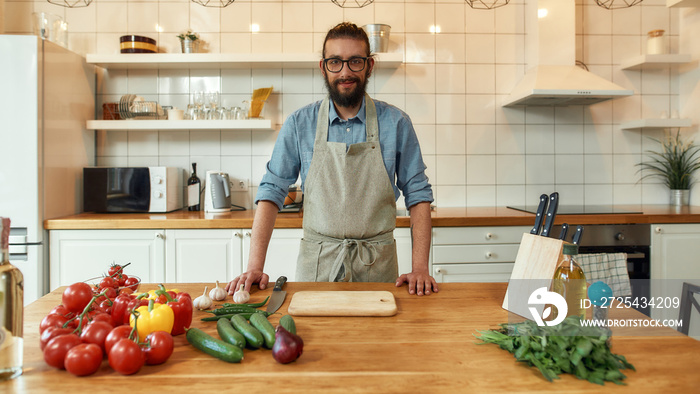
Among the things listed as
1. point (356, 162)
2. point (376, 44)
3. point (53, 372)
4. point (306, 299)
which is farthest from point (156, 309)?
point (376, 44)

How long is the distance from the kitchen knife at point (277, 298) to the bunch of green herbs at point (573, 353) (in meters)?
0.58

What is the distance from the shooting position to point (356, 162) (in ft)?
5.89

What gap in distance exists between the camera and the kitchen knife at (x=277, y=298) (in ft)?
3.85

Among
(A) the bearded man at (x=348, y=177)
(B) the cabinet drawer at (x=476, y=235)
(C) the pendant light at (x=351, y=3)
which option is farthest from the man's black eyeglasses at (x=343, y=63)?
(C) the pendant light at (x=351, y=3)

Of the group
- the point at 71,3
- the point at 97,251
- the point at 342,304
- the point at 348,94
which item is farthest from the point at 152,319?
the point at 71,3

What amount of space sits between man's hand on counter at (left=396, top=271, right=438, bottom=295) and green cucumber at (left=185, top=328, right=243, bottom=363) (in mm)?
597

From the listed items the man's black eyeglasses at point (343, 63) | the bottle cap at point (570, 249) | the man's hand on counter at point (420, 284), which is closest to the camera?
the bottle cap at point (570, 249)

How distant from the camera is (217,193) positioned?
2.91 m

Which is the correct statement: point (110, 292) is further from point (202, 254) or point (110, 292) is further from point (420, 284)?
point (202, 254)

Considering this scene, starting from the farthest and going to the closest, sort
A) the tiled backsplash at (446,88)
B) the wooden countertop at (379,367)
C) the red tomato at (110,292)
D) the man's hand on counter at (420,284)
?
the tiled backsplash at (446,88), the man's hand on counter at (420,284), the red tomato at (110,292), the wooden countertop at (379,367)

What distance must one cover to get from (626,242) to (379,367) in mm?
2369

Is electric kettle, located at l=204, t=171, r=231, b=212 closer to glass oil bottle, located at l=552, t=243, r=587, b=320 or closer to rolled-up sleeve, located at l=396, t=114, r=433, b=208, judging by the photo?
rolled-up sleeve, located at l=396, t=114, r=433, b=208

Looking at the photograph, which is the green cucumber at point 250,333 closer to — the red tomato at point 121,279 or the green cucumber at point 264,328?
the green cucumber at point 264,328

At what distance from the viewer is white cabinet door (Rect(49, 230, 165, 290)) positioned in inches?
103
